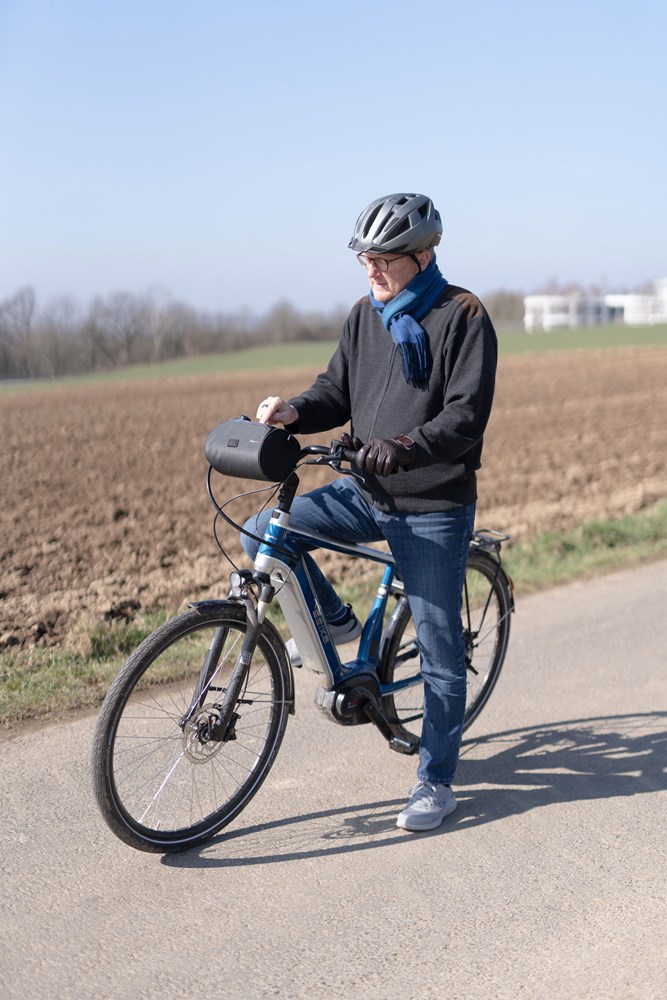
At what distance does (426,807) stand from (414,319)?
1.76 meters

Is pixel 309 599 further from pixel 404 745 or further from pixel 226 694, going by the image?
pixel 404 745

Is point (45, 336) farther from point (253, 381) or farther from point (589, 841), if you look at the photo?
point (589, 841)

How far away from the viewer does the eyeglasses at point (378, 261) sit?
3465 mm

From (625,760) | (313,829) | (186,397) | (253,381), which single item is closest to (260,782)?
(313,829)

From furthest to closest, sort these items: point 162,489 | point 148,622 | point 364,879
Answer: point 162,489, point 148,622, point 364,879

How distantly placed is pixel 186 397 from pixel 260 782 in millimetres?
30535

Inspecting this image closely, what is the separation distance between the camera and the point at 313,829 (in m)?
3.68

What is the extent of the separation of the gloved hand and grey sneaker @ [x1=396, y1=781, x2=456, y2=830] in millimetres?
1285

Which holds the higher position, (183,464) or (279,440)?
(279,440)

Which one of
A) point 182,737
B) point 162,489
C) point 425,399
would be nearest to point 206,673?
point 182,737

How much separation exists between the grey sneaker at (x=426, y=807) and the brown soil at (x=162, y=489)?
2.70m

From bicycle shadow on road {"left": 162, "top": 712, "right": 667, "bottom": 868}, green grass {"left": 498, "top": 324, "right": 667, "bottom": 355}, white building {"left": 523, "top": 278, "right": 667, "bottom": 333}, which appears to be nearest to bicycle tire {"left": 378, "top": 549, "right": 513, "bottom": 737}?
bicycle shadow on road {"left": 162, "top": 712, "right": 667, "bottom": 868}

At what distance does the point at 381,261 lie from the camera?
3.49m

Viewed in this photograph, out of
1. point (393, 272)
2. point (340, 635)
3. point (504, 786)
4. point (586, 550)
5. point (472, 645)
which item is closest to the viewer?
point (393, 272)
